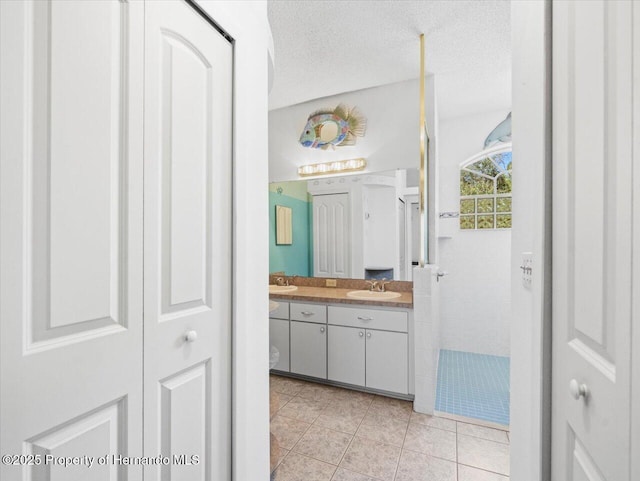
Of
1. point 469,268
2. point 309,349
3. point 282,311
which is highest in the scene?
point 469,268

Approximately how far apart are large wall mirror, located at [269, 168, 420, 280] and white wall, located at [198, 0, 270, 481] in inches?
69.0

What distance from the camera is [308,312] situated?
108 inches

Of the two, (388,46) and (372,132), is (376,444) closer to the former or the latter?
(372,132)

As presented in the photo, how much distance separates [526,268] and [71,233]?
4.13ft

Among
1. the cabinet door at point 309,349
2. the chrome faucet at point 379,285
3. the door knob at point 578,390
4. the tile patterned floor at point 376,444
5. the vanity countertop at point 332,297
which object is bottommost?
the tile patterned floor at point 376,444

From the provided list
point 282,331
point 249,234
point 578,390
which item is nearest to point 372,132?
point 282,331

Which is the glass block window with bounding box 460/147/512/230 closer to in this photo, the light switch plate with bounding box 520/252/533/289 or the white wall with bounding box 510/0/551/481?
the white wall with bounding box 510/0/551/481

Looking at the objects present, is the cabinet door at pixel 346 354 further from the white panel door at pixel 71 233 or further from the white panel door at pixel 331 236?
the white panel door at pixel 71 233

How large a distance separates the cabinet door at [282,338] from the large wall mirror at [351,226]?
56 centimetres

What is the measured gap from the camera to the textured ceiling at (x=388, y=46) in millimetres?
1963

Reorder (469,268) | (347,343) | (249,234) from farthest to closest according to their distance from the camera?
(469,268)
(347,343)
(249,234)

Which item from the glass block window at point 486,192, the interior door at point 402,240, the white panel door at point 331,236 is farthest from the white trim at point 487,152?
the white panel door at point 331,236

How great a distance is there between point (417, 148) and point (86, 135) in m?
2.60

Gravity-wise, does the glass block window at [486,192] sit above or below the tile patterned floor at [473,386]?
above
